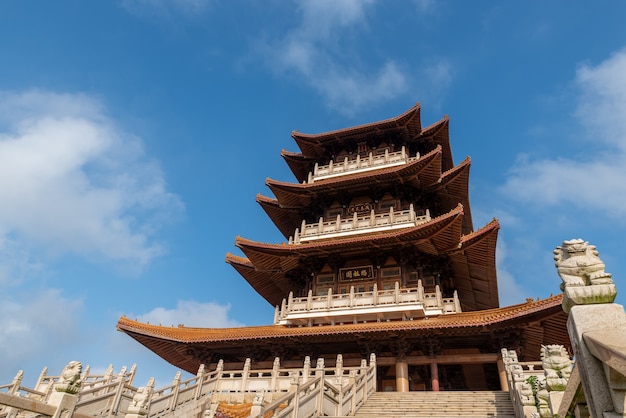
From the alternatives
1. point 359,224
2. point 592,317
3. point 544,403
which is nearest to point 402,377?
point 359,224

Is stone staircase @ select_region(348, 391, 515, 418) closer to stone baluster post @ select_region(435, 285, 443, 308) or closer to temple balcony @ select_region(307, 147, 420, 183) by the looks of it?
stone baluster post @ select_region(435, 285, 443, 308)

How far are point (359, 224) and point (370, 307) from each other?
15.6ft

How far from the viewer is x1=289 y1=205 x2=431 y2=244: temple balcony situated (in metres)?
19.2

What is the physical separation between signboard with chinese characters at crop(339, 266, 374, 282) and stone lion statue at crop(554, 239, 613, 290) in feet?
48.8

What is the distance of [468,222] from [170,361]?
18.7 m

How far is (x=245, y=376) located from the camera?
13.9 m

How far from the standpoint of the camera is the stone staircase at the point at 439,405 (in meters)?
10.0

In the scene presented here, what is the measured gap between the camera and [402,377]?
14.4 m

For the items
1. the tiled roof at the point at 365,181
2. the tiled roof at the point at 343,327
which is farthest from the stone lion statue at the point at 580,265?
the tiled roof at the point at 365,181

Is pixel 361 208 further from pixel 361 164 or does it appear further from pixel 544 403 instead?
pixel 544 403

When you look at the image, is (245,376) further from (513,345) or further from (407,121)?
(407,121)

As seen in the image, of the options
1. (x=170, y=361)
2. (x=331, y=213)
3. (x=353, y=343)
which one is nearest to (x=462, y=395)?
(x=353, y=343)

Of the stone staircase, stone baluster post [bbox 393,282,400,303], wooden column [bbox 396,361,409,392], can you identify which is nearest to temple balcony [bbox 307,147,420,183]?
stone baluster post [bbox 393,282,400,303]

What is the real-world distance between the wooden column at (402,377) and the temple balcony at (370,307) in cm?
196
